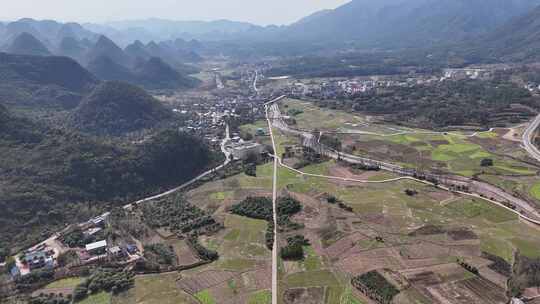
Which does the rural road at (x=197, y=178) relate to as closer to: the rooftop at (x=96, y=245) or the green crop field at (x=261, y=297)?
the rooftop at (x=96, y=245)

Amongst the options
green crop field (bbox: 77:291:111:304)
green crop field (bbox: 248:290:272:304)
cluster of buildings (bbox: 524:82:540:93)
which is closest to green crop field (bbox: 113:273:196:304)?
green crop field (bbox: 77:291:111:304)

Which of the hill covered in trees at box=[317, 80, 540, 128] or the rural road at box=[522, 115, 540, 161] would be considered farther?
the hill covered in trees at box=[317, 80, 540, 128]

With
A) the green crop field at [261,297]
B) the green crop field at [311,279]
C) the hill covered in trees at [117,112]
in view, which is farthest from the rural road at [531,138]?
the hill covered in trees at [117,112]

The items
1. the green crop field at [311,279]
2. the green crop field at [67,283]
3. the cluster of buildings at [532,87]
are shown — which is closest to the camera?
the green crop field at [311,279]

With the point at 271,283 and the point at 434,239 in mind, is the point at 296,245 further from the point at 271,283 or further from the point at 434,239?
the point at 434,239

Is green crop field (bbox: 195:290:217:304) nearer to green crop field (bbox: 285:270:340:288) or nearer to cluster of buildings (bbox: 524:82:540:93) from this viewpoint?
green crop field (bbox: 285:270:340:288)

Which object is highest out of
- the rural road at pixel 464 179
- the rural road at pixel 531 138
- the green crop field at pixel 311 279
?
the rural road at pixel 531 138

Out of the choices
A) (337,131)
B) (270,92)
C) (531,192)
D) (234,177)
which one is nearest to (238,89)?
(270,92)
